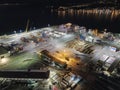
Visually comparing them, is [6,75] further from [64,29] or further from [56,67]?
[64,29]

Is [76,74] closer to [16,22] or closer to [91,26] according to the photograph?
[91,26]

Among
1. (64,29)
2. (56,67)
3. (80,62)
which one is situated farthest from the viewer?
(64,29)

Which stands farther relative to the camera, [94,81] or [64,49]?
[64,49]

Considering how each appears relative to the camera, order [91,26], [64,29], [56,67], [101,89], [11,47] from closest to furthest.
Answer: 1. [101,89]
2. [56,67]
3. [11,47]
4. [64,29]
5. [91,26]

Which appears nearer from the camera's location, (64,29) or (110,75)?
(110,75)

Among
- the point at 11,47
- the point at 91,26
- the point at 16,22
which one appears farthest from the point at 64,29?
the point at 16,22

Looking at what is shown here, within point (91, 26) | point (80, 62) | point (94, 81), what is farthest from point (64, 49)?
point (91, 26)

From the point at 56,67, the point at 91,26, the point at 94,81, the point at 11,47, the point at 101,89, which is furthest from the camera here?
the point at 91,26

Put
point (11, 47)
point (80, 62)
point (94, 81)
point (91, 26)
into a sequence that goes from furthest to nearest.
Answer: point (91, 26), point (11, 47), point (80, 62), point (94, 81)

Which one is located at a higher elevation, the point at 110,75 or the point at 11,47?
the point at 11,47
